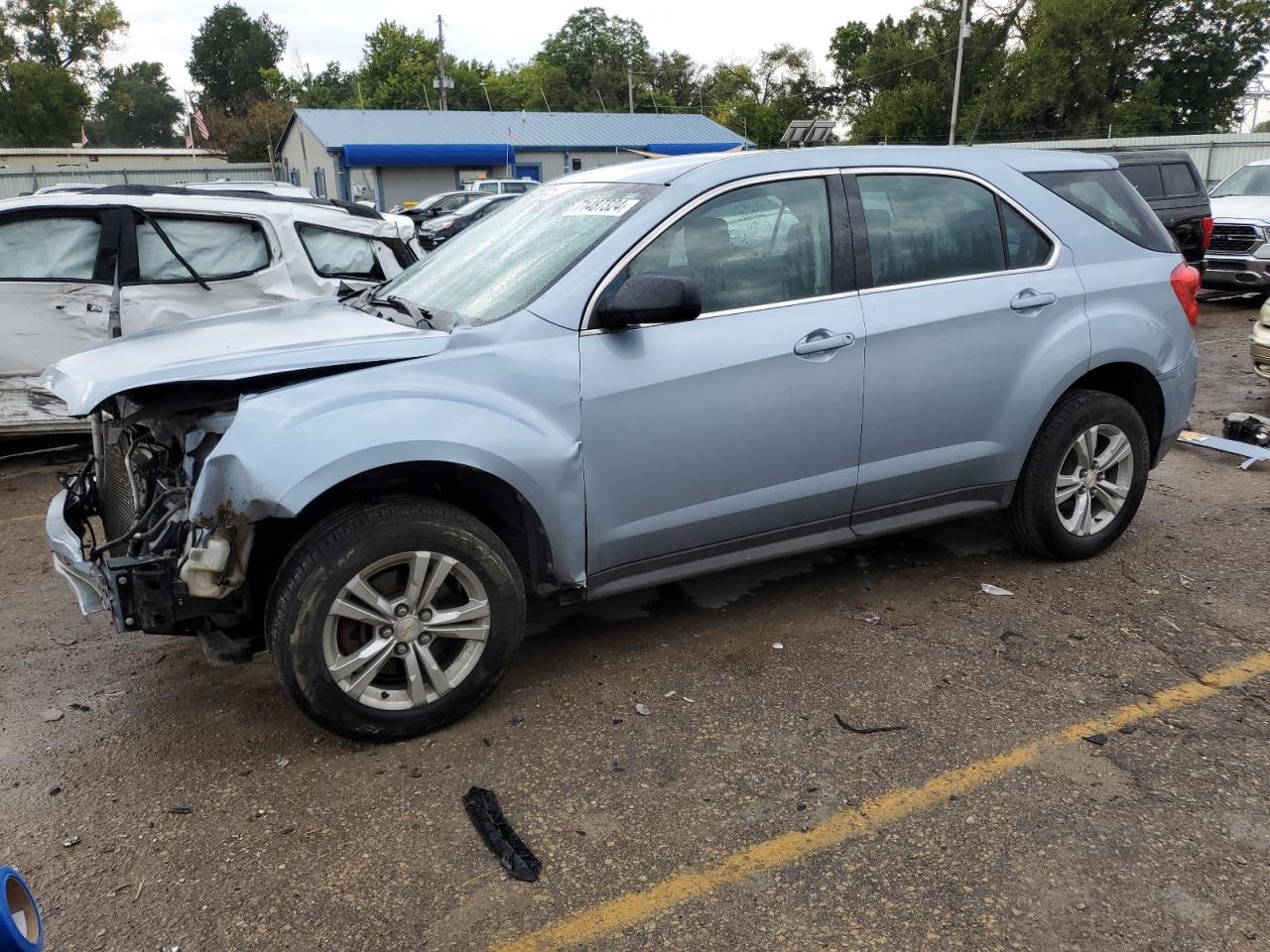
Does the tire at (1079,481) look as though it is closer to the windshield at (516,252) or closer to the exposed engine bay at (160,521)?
the windshield at (516,252)

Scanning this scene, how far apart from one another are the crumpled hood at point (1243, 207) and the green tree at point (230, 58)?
100466 mm

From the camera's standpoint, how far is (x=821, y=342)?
3.70 metres

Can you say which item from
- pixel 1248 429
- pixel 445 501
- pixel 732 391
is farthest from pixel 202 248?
pixel 1248 429

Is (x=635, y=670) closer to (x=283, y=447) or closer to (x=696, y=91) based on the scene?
(x=283, y=447)

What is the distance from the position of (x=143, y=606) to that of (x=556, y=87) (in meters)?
82.3

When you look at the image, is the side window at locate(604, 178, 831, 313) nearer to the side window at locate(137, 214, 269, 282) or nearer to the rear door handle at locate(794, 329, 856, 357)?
the rear door handle at locate(794, 329, 856, 357)

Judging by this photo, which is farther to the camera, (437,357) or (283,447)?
(437,357)

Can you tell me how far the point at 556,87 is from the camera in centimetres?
7888

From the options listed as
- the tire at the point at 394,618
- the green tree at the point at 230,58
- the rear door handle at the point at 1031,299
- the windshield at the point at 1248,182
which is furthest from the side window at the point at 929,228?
the green tree at the point at 230,58

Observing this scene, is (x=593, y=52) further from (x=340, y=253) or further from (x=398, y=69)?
(x=340, y=253)

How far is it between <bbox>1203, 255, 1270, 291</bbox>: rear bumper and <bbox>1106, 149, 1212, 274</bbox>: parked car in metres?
0.66

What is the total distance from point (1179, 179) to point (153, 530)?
41.2ft

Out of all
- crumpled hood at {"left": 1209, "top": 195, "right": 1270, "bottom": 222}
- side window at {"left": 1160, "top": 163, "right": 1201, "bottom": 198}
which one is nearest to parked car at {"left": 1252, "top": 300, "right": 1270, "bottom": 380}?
side window at {"left": 1160, "top": 163, "right": 1201, "bottom": 198}

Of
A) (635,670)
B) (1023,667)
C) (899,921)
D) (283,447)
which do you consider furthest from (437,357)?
(1023,667)
